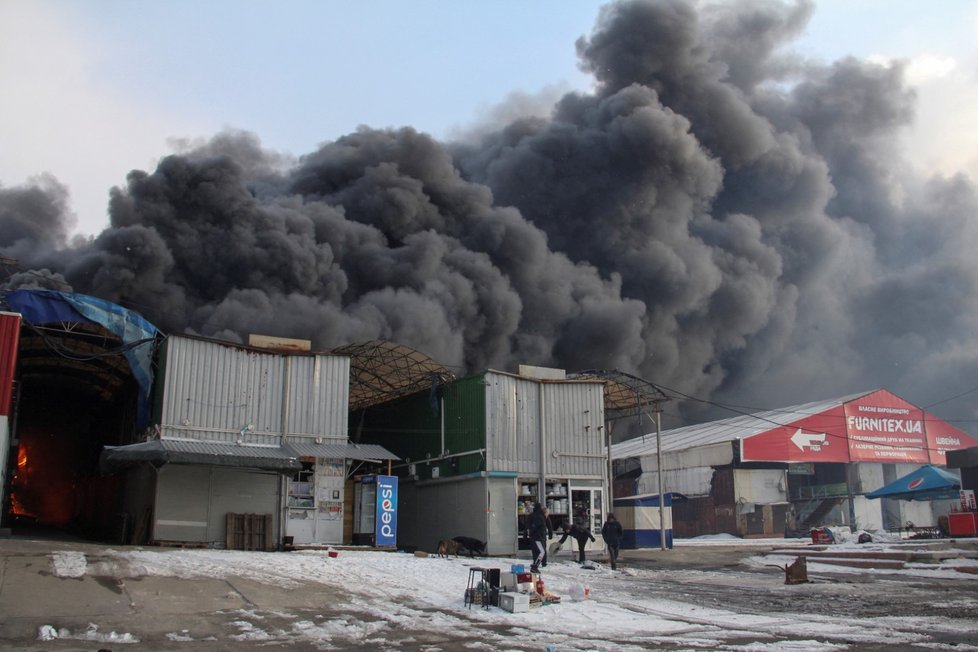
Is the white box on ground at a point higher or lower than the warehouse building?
lower

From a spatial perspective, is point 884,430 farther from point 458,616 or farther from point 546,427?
point 458,616

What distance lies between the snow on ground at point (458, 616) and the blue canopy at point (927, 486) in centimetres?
1510

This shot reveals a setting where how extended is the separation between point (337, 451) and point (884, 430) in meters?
36.1

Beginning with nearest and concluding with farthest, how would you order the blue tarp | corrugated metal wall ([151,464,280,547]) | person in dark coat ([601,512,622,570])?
person in dark coat ([601,512,622,570]) → the blue tarp → corrugated metal wall ([151,464,280,547])

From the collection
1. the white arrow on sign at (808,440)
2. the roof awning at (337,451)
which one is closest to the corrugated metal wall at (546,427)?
the roof awning at (337,451)

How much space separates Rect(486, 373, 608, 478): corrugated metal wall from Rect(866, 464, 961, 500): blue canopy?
10.7 metres

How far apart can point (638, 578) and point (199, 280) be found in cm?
2709

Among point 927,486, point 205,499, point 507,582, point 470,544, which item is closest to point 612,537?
point 470,544

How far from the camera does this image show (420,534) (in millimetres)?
23078

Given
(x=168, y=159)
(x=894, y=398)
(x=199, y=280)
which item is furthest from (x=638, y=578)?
(x=894, y=398)

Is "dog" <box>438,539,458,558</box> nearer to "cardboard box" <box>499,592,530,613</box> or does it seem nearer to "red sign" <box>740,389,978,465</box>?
"cardboard box" <box>499,592,530,613</box>

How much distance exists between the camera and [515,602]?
1003 centimetres

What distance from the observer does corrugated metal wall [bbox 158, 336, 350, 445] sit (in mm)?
17812

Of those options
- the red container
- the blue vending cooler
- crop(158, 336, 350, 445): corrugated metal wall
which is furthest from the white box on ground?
the red container
